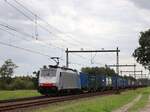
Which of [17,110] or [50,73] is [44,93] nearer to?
[50,73]

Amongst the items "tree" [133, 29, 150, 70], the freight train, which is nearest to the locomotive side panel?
the freight train

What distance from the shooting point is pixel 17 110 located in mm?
28078

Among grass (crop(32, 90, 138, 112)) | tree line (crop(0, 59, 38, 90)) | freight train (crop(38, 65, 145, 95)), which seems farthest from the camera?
tree line (crop(0, 59, 38, 90))

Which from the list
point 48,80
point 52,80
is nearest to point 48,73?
point 48,80

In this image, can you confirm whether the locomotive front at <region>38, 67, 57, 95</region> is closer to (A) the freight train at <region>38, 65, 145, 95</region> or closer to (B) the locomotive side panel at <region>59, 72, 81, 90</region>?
(A) the freight train at <region>38, 65, 145, 95</region>

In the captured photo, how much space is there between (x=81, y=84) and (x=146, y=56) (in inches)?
893

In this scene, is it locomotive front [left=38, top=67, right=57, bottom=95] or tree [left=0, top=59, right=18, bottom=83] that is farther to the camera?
tree [left=0, top=59, right=18, bottom=83]

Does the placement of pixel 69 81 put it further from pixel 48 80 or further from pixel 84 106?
pixel 84 106

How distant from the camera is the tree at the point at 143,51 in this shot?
82375 mm

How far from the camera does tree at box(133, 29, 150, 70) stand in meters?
82.4

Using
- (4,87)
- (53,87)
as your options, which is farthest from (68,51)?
(4,87)

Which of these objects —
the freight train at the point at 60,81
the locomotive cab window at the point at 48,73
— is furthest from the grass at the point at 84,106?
the locomotive cab window at the point at 48,73

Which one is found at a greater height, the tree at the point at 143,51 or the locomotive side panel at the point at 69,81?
the tree at the point at 143,51

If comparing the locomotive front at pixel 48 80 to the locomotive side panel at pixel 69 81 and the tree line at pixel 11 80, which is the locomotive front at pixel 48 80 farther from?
the tree line at pixel 11 80
